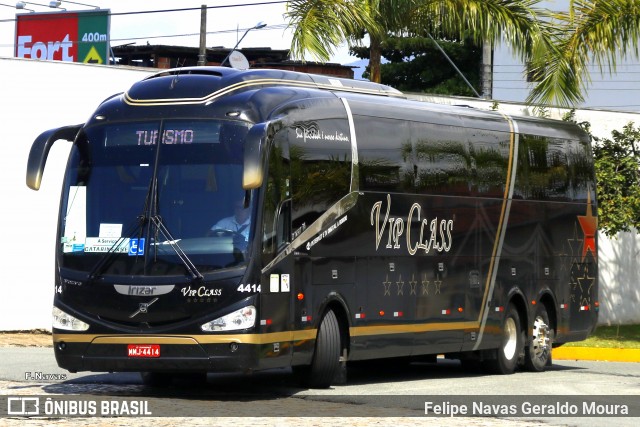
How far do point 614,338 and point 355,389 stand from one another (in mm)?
11647

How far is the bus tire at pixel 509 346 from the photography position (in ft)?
62.1

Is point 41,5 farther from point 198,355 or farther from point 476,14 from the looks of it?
point 198,355

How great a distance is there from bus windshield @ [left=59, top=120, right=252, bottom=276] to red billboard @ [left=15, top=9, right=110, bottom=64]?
29.4m

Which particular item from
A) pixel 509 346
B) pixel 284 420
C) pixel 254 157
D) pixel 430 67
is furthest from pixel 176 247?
pixel 430 67

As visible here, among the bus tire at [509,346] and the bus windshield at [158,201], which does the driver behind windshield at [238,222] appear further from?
the bus tire at [509,346]

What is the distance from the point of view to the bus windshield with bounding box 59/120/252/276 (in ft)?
44.8

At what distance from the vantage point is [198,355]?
13445 millimetres

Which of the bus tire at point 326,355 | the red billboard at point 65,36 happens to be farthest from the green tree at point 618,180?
the red billboard at point 65,36

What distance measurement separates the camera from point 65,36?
46.4 m

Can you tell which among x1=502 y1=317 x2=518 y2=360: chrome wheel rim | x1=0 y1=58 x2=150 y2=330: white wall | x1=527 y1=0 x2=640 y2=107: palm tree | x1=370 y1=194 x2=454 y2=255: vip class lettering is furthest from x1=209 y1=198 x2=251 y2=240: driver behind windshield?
x1=527 y1=0 x2=640 y2=107: palm tree

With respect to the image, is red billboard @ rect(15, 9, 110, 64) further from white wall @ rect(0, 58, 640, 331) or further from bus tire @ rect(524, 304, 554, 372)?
bus tire @ rect(524, 304, 554, 372)

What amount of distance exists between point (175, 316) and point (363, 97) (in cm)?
434

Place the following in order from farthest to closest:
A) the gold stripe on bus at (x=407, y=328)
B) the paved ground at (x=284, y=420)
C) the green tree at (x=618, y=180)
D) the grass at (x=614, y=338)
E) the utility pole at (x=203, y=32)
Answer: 1. the utility pole at (x=203, y=32)
2. the green tree at (x=618, y=180)
3. the grass at (x=614, y=338)
4. the gold stripe on bus at (x=407, y=328)
5. the paved ground at (x=284, y=420)

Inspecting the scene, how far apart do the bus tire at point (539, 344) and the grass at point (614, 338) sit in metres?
3.68
